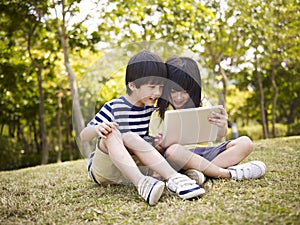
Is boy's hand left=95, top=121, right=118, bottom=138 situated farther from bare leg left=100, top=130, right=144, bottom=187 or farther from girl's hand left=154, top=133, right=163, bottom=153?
girl's hand left=154, top=133, right=163, bottom=153

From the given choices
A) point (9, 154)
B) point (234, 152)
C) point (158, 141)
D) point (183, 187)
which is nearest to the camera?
point (183, 187)

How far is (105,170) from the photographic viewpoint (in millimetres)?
2262

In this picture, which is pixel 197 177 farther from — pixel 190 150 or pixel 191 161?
pixel 190 150

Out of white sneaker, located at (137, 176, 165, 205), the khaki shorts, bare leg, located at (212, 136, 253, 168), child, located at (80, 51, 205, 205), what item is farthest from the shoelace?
bare leg, located at (212, 136, 253, 168)

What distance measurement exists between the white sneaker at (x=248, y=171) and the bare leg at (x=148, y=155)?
1.48 feet

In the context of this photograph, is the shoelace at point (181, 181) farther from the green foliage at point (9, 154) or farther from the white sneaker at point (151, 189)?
the green foliage at point (9, 154)

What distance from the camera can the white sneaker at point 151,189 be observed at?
184 centimetres

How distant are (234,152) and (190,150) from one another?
276mm

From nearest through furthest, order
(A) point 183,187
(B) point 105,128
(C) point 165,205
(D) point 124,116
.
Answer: (C) point 165,205
(A) point 183,187
(B) point 105,128
(D) point 124,116

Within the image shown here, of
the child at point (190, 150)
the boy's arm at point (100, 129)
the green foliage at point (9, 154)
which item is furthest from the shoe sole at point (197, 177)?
the green foliage at point (9, 154)

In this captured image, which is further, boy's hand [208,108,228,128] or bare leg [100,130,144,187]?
boy's hand [208,108,228,128]

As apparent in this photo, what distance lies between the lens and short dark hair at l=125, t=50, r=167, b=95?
6.91ft

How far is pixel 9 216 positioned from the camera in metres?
1.88

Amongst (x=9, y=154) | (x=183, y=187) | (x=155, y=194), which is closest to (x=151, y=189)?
(x=155, y=194)
